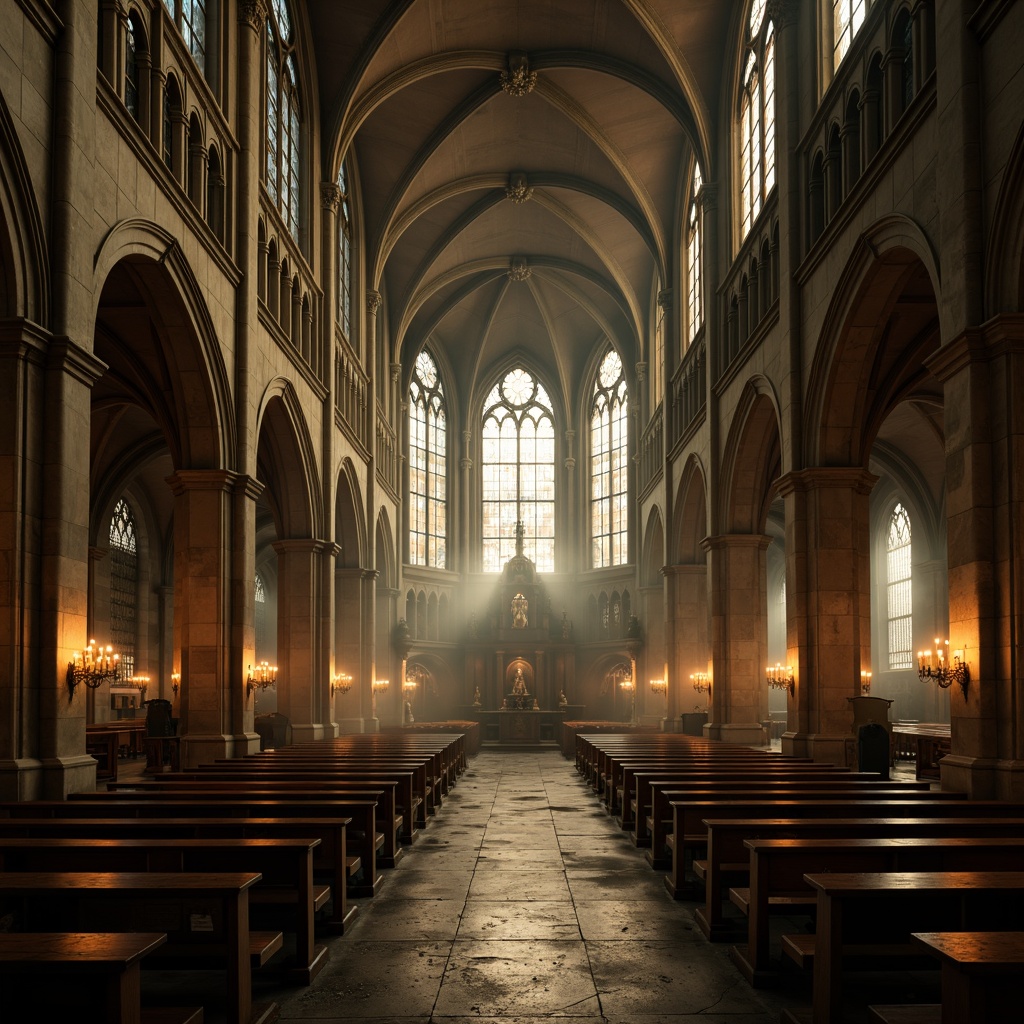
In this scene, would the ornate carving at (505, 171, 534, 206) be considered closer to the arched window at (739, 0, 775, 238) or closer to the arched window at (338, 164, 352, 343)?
the arched window at (338, 164, 352, 343)

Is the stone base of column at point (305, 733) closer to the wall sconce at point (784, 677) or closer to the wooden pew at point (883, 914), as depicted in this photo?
the wall sconce at point (784, 677)

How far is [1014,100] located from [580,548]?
35057 millimetres

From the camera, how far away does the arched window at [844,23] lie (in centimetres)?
1622

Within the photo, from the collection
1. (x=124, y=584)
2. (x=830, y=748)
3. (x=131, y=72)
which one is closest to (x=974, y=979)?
(x=830, y=748)

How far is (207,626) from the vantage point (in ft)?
54.9

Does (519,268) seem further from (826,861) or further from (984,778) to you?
(826,861)

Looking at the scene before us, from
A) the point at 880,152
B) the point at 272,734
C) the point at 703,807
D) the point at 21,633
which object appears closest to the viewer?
the point at 703,807

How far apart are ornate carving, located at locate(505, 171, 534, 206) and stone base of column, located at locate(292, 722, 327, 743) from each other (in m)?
16.9

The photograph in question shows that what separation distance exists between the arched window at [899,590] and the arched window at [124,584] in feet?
78.0

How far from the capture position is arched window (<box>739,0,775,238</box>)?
2088cm

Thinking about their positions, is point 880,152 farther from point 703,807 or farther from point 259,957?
point 259,957

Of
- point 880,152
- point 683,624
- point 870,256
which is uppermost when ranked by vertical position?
point 880,152

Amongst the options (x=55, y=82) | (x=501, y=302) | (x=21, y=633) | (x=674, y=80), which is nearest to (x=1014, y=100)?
(x=55, y=82)

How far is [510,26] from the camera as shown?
25844 mm
